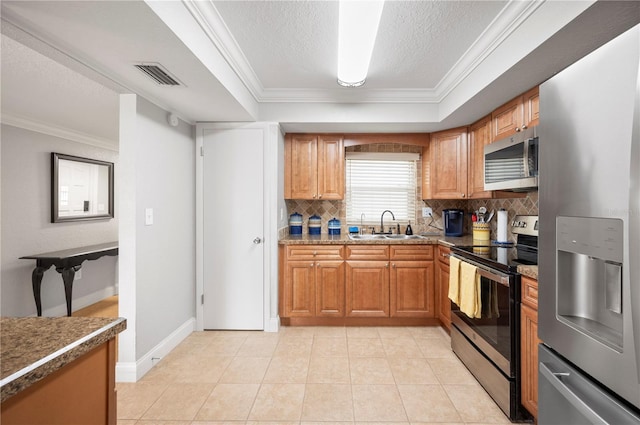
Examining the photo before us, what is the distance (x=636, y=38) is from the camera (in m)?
0.84

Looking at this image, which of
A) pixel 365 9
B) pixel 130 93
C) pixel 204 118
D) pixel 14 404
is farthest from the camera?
pixel 204 118

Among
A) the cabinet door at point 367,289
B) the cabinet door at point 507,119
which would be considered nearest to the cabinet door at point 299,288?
the cabinet door at point 367,289

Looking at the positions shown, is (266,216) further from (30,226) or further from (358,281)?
(30,226)

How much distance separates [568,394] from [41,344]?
1.62 m

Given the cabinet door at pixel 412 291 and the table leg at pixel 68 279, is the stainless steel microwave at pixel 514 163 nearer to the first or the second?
the cabinet door at pixel 412 291

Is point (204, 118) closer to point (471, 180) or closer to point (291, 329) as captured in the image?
point (291, 329)

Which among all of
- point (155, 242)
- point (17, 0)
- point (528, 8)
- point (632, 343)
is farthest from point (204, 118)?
point (632, 343)

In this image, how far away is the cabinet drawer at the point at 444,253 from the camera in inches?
117

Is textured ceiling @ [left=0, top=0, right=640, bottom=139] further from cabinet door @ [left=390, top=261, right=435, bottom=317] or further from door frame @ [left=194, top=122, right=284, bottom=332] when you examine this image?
cabinet door @ [left=390, top=261, right=435, bottom=317]

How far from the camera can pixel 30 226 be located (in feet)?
11.0

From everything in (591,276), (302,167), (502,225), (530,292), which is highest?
(302,167)

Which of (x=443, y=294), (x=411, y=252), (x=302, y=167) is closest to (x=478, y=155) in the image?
(x=411, y=252)

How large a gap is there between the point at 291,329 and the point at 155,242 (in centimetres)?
158

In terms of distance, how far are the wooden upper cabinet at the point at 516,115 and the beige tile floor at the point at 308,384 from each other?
6.26 feet
